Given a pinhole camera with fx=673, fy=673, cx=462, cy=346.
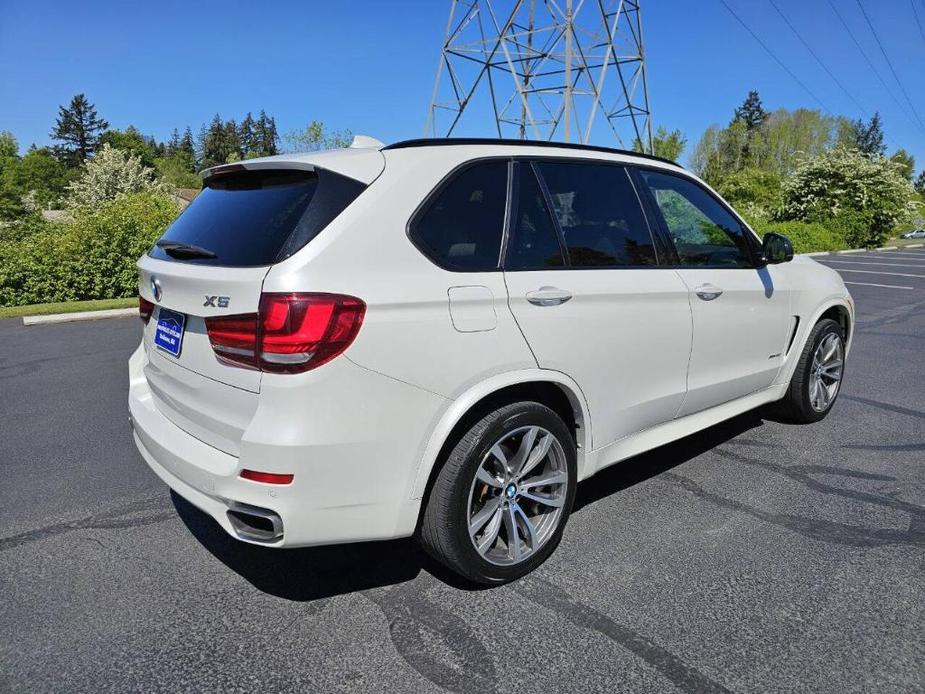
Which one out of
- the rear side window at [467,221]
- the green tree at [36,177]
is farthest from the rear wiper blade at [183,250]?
the green tree at [36,177]

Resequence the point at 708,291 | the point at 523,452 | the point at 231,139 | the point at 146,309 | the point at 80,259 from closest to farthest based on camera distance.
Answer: the point at 523,452
the point at 146,309
the point at 708,291
the point at 80,259
the point at 231,139

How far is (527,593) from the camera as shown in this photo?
9.18 ft

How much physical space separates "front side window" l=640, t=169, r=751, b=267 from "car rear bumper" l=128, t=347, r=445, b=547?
1.96m

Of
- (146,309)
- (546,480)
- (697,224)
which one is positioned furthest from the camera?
(697,224)

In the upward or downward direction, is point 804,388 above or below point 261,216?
below

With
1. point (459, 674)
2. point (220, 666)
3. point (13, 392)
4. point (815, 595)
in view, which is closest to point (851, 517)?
point (815, 595)

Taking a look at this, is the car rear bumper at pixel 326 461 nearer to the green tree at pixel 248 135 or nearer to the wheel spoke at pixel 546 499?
the wheel spoke at pixel 546 499

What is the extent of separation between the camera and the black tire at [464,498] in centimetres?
257

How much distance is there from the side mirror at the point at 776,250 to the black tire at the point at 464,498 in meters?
2.23

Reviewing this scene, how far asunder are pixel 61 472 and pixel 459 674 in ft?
9.97

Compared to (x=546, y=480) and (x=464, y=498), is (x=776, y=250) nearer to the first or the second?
(x=546, y=480)

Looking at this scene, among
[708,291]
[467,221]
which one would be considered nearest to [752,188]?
[708,291]

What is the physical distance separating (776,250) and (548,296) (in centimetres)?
216

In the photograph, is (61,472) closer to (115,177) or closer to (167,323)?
(167,323)
